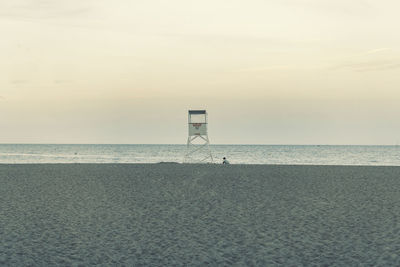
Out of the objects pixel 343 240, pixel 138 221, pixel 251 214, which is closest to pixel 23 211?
pixel 138 221

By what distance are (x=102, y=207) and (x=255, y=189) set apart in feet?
24.5

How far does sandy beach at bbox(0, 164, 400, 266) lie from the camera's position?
841 centimetres

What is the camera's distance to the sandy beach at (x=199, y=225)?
331 inches

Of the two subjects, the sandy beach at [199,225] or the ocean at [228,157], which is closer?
the sandy beach at [199,225]

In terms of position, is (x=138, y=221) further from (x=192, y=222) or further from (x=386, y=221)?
(x=386, y=221)

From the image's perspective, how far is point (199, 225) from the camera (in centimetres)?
1163

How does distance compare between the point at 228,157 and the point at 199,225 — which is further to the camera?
the point at 228,157

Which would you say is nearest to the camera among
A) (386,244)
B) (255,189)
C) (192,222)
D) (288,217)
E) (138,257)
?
(138,257)

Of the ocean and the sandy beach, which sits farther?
the ocean

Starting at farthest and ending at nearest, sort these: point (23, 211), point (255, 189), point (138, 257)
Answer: point (255, 189) < point (23, 211) < point (138, 257)

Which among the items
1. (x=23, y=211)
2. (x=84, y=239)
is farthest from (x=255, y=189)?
(x=84, y=239)

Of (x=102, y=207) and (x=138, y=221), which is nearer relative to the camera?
(x=138, y=221)

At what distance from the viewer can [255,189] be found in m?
20.0

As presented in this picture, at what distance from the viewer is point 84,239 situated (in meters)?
9.93
